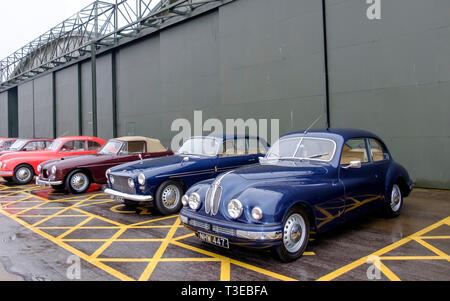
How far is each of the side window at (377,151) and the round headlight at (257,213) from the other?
2724mm

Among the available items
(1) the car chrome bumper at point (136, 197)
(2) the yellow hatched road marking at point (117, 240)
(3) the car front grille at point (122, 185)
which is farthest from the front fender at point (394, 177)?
(3) the car front grille at point (122, 185)

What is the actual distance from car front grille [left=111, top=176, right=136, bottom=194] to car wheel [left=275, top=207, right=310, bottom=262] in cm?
342

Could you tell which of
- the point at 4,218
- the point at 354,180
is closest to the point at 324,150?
the point at 354,180

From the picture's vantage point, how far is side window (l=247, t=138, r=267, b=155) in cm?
757

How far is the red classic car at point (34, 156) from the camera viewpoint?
10.8m

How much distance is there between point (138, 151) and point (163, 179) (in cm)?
327

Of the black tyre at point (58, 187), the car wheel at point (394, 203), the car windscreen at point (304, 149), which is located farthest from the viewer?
the black tyre at point (58, 187)

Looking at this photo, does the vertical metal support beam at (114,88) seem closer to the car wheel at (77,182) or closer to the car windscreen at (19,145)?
the car windscreen at (19,145)

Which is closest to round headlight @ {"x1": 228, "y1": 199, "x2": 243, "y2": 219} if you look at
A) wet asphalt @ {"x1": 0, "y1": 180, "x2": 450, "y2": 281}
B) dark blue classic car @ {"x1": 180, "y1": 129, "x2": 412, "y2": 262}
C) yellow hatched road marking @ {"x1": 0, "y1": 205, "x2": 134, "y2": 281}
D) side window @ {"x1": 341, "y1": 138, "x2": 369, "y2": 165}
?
dark blue classic car @ {"x1": 180, "y1": 129, "x2": 412, "y2": 262}

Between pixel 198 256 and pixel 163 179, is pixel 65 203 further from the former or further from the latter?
pixel 198 256

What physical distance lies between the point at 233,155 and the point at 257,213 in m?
3.69

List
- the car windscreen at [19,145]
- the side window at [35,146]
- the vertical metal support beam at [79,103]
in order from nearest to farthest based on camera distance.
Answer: the side window at [35,146]
the car windscreen at [19,145]
the vertical metal support beam at [79,103]

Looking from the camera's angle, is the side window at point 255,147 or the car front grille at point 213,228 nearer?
the car front grille at point 213,228

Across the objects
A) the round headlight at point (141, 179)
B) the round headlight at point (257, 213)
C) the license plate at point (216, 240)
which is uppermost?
the round headlight at point (141, 179)
